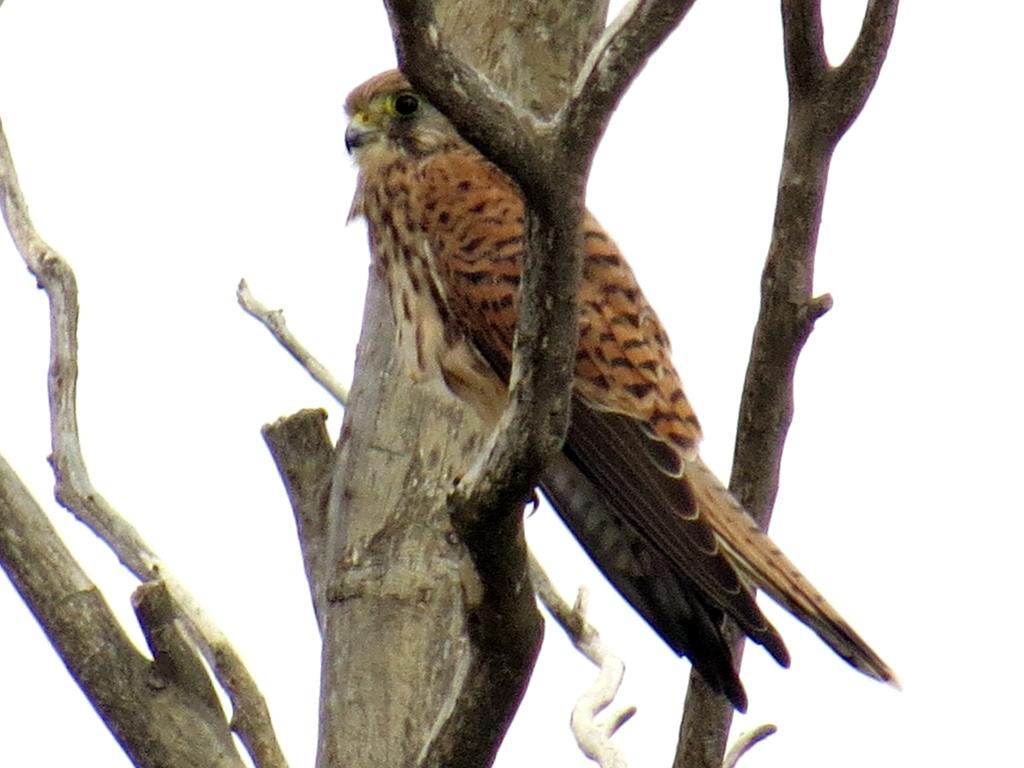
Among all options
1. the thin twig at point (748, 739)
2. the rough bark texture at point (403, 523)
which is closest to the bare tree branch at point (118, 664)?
the rough bark texture at point (403, 523)

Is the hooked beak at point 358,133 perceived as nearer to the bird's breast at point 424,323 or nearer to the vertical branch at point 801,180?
the bird's breast at point 424,323

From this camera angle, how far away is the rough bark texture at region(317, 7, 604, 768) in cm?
333

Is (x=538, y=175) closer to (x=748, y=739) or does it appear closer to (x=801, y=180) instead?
(x=801, y=180)

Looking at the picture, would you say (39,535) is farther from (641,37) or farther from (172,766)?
(641,37)

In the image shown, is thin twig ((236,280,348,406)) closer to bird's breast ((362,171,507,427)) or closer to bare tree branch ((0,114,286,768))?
bird's breast ((362,171,507,427))

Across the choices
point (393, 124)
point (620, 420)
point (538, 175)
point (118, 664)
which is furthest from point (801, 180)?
point (393, 124)

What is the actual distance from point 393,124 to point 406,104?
2.6 inches

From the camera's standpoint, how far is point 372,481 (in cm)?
362

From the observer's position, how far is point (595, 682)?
369 cm

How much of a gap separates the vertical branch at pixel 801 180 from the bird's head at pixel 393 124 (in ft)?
5.12

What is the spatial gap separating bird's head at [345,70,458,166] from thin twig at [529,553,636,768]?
1.21m

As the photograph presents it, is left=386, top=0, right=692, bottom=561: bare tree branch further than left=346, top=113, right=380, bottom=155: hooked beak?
No

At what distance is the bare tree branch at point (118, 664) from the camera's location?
9.73 ft

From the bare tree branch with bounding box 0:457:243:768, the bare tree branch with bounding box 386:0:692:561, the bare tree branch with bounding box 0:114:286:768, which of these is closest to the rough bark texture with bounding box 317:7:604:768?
the bare tree branch with bounding box 0:114:286:768
